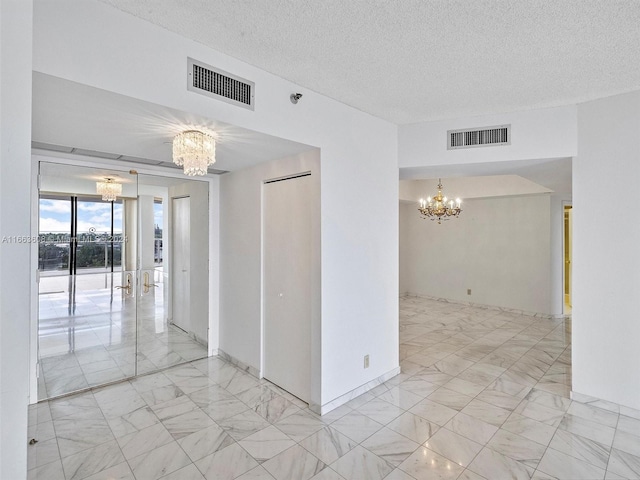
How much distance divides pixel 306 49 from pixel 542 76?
6.07ft

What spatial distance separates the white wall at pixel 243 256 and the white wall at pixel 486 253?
5.47 meters

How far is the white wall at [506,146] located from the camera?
10.2 ft

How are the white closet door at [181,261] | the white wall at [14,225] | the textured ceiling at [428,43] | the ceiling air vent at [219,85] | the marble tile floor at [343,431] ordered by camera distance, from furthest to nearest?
the white closet door at [181,261] → the marble tile floor at [343,431] → the ceiling air vent at [219,85] → the textured ceiling at [428,43] → the white wall at [14,225]

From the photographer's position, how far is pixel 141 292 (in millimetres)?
3754

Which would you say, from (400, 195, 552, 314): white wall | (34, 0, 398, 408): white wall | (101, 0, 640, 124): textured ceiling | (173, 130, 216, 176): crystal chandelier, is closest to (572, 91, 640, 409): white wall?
(101, 0, 640, 124): textured ceiling

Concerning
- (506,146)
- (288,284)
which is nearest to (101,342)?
(288,284)

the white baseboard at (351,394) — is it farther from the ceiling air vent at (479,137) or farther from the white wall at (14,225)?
the ceiling air vent at (479,137)

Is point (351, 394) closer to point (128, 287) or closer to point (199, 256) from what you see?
point (199, 256)

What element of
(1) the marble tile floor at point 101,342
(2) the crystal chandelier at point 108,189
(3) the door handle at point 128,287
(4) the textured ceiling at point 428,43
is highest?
(4) the textured ceiling at point 428,43

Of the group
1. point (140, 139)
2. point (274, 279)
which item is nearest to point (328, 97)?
point (140, 139)

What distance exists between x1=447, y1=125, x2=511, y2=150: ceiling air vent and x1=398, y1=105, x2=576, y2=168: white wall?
40 mm

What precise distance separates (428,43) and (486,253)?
235 inches

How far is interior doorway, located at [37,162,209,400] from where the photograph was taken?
10.2ft

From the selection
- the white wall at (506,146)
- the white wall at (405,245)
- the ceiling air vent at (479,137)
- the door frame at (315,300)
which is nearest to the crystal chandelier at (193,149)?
the door frame at (315,300)
